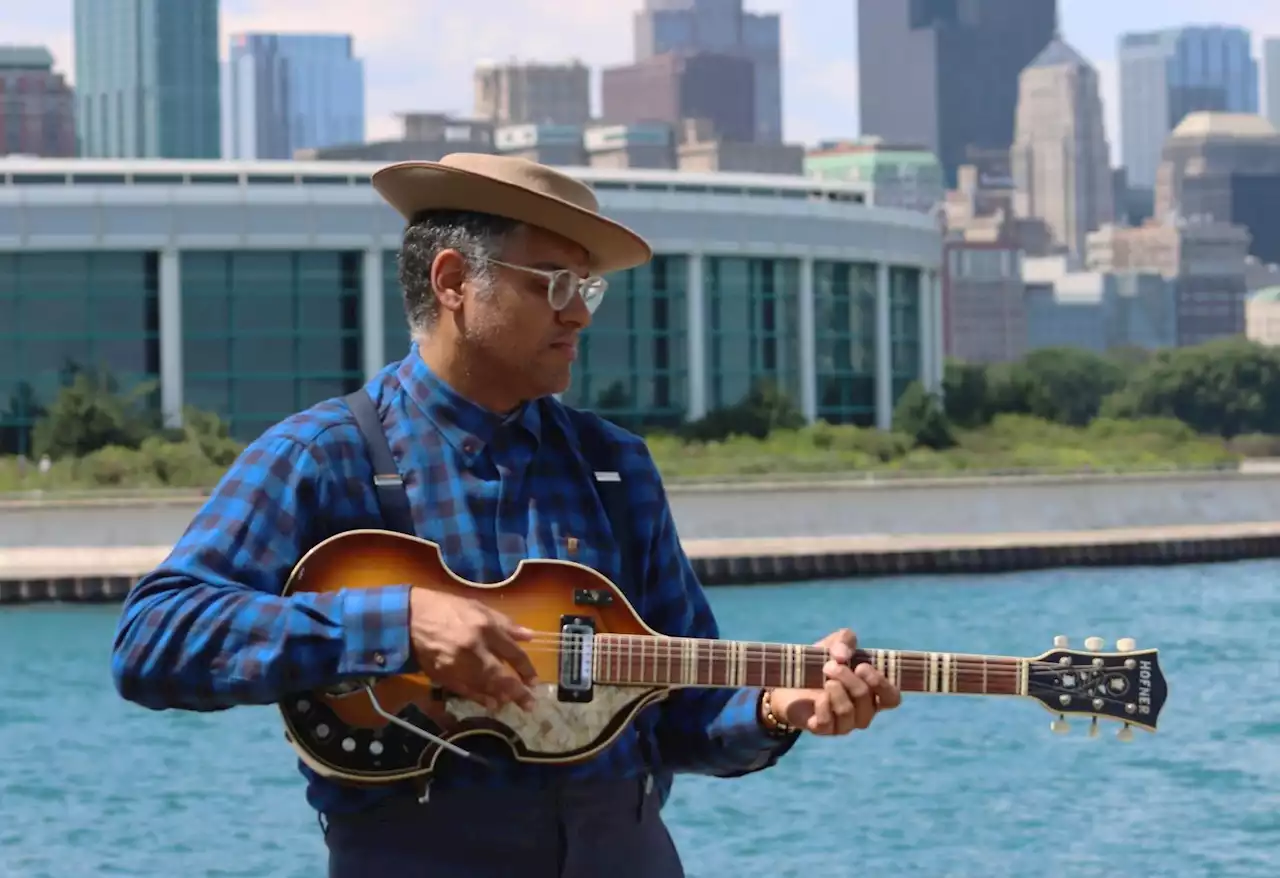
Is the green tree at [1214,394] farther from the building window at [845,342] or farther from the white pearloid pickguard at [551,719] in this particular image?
the white pearloid pickguard at [551,719]

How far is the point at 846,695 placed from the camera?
402 centimetres

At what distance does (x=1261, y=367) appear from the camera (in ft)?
389

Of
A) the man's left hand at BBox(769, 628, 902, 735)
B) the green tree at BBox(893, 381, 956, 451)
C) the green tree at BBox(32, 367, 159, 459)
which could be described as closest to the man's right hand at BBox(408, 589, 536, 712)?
the man's left hand at BBox(769, 628, 902, 735)

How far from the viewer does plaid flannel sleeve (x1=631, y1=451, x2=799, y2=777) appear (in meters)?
4.27

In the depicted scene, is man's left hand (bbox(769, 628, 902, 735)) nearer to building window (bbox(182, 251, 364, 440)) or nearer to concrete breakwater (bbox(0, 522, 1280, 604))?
concrete breakwater (bbox(0, 522, 1280, 604))

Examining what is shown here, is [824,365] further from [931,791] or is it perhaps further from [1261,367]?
[1261,367]

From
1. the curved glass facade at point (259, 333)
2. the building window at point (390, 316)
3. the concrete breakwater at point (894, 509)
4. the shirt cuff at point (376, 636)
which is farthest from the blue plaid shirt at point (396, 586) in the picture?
the building window at point (390, 316)

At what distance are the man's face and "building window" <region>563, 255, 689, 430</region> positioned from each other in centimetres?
5370

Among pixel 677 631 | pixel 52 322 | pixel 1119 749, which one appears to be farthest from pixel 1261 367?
pixel 677 631

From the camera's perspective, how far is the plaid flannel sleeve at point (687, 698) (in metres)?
4.27

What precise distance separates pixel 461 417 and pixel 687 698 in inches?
25.0

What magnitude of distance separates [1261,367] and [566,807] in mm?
118000

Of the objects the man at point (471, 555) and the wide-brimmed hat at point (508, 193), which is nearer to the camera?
the man at point (471, 555)

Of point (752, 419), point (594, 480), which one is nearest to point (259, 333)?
point (752, 419)
